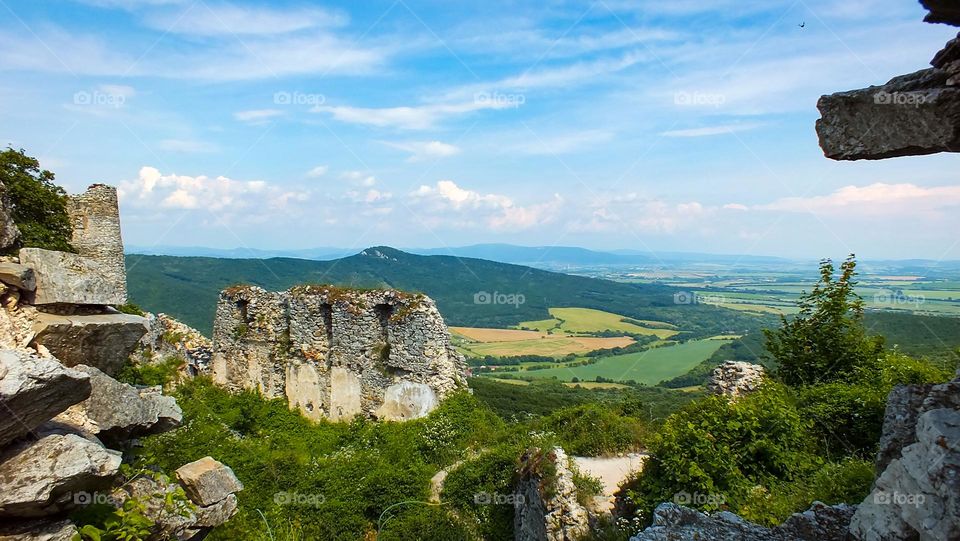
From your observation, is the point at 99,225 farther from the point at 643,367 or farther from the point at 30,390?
the point at 643,367

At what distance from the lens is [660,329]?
260ft

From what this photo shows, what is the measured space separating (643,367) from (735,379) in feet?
133

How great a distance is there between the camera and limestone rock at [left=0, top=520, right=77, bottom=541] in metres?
4.09

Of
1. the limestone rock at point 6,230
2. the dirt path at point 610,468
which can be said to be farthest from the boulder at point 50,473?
the dirt path at point 610,468

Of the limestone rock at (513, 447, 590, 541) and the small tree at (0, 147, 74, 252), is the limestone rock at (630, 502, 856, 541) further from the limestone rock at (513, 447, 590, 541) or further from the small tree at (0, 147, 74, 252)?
the small tree at (0, 147, 74, 252)

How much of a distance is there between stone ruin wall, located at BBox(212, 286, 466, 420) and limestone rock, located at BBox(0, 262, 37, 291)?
10.2 metres

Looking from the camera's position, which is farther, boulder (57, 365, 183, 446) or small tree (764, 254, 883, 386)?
small tree (764, 254, 883, 386)

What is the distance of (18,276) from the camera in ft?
17.1

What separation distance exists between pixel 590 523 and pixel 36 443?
8.00 m

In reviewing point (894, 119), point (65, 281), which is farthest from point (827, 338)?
point (65, 281)

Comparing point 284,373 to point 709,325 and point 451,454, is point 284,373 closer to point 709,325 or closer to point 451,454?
point 451,454

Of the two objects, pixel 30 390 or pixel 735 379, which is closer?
pixel 30 390

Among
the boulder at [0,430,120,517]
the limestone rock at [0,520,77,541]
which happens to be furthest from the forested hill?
the limestone rock at [0,520,77,541]

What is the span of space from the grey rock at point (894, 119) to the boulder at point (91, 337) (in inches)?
280
